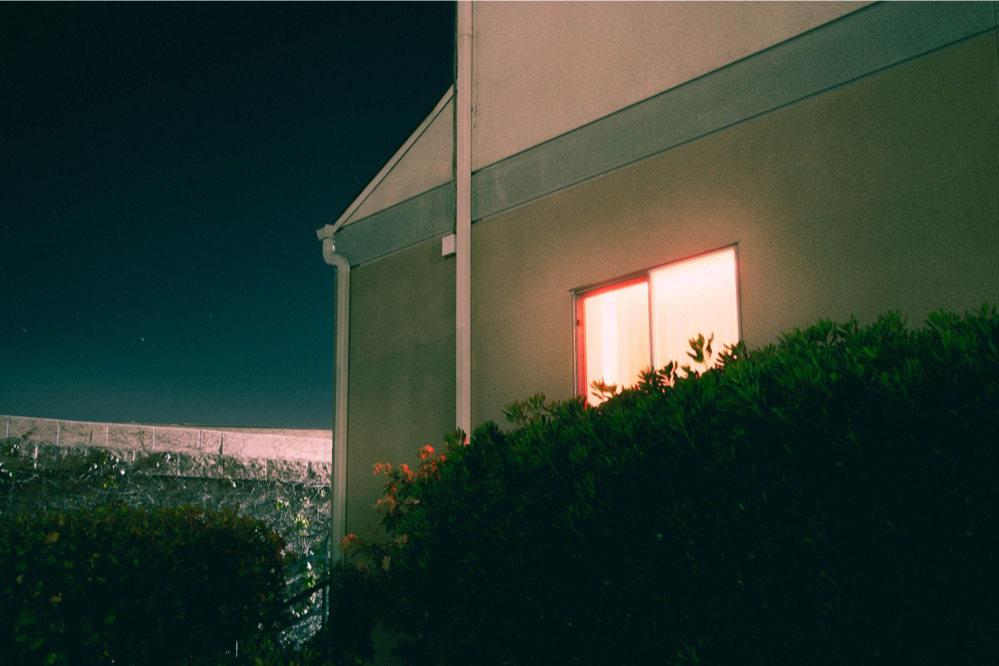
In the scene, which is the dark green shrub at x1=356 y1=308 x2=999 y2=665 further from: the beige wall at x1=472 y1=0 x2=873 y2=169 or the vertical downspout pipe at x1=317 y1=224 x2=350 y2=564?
the vertical downspout pipe at x1=317 y1=224 x2=350 y2=564

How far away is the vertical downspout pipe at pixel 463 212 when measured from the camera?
657 centimetres

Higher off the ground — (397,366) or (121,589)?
(397,366)

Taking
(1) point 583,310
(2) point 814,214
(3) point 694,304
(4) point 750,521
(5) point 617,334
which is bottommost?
(4) point 750,521

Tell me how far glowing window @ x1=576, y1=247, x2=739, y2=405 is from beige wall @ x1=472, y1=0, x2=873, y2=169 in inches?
64.3

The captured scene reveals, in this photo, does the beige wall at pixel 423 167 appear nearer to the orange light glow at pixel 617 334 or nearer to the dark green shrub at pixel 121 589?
the orange light glow at pixel 617 334

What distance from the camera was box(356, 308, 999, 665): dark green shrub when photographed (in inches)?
90.5

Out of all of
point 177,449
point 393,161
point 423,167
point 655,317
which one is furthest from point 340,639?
point 177,449

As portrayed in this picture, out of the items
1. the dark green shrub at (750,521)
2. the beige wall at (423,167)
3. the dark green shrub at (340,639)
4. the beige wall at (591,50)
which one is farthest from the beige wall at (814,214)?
the dark green shrub at (340,639)

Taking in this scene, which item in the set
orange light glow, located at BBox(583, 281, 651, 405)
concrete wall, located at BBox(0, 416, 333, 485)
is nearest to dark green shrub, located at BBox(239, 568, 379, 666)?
orange light glow, located at BBox(583, 281, 651, 405)

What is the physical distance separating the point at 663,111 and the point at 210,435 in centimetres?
1235

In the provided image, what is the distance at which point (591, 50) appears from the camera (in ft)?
20.4

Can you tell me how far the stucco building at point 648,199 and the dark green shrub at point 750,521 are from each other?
164cm

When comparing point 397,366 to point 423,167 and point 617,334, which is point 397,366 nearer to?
point 423,167

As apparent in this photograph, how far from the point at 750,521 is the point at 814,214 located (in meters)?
2.76
